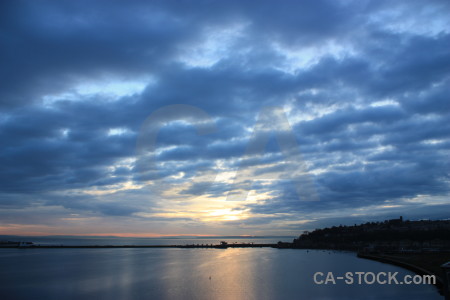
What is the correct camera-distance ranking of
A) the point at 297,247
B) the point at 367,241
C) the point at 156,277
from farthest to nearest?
the point at 297,247 < the point at 367,241 < the point at 156,277

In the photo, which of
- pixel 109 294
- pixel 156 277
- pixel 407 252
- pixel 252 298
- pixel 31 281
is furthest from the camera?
pixel 407 252

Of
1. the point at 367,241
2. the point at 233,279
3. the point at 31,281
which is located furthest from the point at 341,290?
the point at 367,241

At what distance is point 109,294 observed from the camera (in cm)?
4003

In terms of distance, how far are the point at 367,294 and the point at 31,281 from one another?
45.7m

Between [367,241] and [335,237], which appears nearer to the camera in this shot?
[367,241]

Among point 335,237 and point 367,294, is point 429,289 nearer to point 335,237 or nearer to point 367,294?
point 367,294

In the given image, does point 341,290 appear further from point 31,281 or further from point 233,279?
point 31,281

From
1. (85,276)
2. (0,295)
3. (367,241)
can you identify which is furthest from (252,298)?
(367,241)

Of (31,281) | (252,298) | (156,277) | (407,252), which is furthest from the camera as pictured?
(407,252)

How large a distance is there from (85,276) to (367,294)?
1683 inches

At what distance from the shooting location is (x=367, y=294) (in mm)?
37438

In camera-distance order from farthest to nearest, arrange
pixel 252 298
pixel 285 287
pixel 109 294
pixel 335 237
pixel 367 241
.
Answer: pixel 335 237, pixel 367 241, pixel 285 287, pixel 109 294, pixel 252 298

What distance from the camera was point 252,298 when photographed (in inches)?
1460

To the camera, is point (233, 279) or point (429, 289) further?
point (233, 279)
